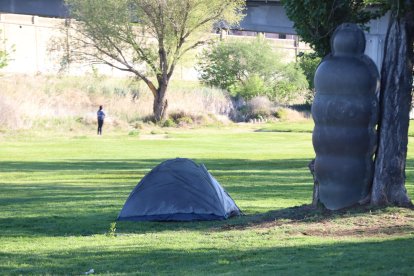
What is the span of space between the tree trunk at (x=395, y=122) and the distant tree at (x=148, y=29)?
44543 mm

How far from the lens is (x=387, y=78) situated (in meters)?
14.7

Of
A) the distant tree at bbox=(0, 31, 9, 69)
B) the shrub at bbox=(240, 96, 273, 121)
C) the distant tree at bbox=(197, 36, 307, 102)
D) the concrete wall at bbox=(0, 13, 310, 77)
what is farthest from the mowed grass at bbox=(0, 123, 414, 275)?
the distant tree at bbox=(197, 36, 307, 102)

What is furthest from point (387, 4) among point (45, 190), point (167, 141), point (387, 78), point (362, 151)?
point (167, 141)

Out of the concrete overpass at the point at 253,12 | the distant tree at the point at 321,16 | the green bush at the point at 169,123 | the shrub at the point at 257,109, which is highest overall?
the concrete overpass at the point at 253,12

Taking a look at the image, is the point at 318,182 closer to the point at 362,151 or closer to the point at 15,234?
the point at 362,151

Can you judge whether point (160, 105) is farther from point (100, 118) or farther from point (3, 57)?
point (3, 57)

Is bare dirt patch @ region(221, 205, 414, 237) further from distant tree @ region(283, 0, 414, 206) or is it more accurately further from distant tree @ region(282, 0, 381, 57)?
distant tree @ region(282, 0, 381, 57)

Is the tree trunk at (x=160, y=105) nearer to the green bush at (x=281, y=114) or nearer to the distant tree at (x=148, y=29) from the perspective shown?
the distant tree at (x=148, y=29)

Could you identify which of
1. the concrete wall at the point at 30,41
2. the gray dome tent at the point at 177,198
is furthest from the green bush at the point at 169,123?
the gray dome tent at the point at 177,198

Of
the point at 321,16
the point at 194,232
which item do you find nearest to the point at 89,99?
the point at 321,16

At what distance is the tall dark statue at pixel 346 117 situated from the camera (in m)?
14.6

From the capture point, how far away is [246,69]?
259ft

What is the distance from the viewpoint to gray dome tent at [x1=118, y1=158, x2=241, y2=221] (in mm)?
17078

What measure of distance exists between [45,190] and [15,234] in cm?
790
